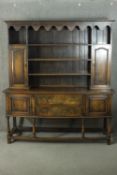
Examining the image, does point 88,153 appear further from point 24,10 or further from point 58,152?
point 24,10

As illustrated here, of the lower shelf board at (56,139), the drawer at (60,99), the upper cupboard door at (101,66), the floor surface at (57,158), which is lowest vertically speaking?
the floor surface at (57,158)

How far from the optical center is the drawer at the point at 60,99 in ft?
13.0

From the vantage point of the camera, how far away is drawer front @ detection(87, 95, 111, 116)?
13.0 feet

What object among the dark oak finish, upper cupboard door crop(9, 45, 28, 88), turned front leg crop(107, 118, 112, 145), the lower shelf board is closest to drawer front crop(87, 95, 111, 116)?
the dark oak finish

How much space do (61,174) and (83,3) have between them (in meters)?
2.84

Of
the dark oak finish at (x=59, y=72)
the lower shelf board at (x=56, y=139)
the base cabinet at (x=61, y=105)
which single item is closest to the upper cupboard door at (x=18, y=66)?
the dark oak finish at (x=59, y=72)

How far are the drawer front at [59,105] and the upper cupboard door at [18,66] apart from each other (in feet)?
1.42

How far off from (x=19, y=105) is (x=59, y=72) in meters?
0.96

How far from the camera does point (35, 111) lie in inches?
158

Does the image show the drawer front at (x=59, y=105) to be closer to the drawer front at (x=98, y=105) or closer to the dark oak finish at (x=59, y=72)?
the dark oak finish at (x=59, y=72)

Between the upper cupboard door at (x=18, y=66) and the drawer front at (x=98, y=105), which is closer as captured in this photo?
the drawer front at (x=98, y=105)

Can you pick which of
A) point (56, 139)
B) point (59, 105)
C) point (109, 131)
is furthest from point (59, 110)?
point (109, 131)

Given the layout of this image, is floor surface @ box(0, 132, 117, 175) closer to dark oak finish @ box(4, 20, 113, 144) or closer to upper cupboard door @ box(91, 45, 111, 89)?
dark oak finish @ box(4, 20, 113, 144)

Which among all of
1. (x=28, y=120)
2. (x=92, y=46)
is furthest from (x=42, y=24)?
(x=28, y=120)
